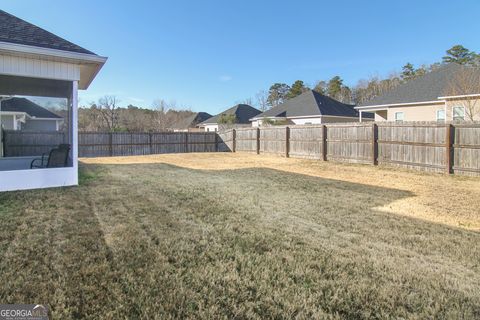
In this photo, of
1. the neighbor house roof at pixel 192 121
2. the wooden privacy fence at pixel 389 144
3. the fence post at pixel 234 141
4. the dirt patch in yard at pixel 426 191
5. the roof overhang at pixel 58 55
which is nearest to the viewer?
the dirt patch in yard at pixel 426 191

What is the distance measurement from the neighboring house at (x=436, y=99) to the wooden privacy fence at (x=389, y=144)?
5.53 metres

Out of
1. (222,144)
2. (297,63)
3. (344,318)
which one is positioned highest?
(297,63)

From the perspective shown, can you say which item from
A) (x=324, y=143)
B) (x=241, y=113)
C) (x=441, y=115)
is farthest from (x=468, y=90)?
(x=241, y=113)

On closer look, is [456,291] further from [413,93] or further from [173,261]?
[413,93]

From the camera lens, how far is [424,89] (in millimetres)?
18562

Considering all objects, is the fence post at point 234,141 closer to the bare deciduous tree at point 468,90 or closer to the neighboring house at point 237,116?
the neighboring house at point 237,116

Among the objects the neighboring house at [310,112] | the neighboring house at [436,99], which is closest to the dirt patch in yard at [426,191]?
the neighboring house at [436,99]

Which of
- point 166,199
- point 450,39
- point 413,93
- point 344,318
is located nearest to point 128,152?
point 166,199

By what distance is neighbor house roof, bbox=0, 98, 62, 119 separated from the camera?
14.6 metres

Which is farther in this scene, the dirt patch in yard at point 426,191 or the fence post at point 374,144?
the fence post at point 374,144

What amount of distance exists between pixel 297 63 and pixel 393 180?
29.5m

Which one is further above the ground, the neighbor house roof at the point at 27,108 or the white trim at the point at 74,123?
the neighbor house roof at the point at 27,108

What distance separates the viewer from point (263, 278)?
9.59 ft

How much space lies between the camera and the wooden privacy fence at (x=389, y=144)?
9859 mm
